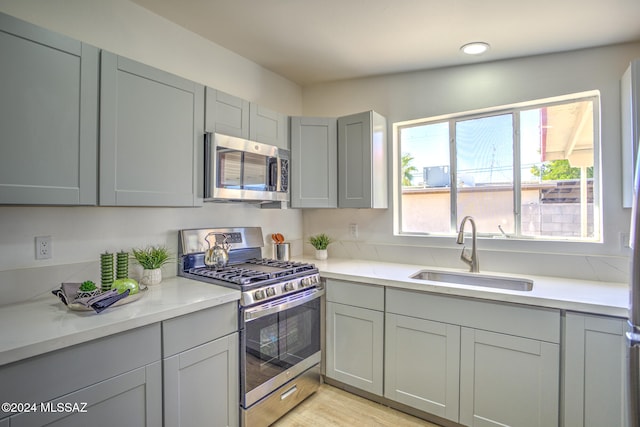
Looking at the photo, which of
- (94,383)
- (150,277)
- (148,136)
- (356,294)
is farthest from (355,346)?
(148,136)

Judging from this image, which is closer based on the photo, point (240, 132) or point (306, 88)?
point (240, 132)

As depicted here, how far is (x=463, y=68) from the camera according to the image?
8.38ft

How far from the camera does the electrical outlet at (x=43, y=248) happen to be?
1609mm

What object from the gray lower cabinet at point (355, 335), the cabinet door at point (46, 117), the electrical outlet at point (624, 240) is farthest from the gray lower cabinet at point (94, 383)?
the electrical outlet at point (624, 240)

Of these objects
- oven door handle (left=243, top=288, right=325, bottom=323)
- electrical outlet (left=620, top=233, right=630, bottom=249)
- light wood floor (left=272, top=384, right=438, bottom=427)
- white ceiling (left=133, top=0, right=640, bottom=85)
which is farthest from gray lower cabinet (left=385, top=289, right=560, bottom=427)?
white ceiling (left=133, top=0, right=640, bottom=85)

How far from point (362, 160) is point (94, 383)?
2189mm

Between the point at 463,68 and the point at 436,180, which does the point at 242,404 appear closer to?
the point at 436,180

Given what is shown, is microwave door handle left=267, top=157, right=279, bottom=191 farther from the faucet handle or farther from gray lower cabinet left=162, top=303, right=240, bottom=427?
the faucet handle

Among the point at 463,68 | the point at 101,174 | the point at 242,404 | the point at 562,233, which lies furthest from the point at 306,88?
the point at 242,404

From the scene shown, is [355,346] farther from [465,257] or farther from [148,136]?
[148,136]

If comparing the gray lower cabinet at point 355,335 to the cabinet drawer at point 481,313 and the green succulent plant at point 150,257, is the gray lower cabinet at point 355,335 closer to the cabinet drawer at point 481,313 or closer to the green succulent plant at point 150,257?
the cabinet drawer at point 481,313

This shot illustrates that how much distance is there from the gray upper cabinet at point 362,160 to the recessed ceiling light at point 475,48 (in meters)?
0.78

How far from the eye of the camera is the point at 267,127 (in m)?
2.49

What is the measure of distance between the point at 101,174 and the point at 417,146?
2.39m
